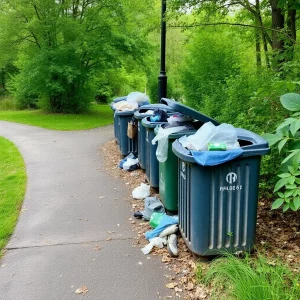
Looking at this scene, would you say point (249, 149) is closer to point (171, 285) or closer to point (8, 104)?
point (171, 285)

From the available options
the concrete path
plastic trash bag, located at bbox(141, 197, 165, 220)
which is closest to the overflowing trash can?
the concrete path

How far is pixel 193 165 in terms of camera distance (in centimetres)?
323

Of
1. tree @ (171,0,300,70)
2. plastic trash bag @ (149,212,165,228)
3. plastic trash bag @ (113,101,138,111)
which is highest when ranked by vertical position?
tree @ (171,0,300,70)

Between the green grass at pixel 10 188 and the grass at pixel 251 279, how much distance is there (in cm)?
244

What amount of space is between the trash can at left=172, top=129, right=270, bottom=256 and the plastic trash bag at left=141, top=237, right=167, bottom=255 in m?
0.49

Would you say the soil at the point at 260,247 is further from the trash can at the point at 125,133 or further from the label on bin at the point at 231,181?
the trash can at the point at 125,133

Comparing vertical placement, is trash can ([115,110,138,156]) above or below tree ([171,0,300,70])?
below

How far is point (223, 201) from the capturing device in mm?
3279

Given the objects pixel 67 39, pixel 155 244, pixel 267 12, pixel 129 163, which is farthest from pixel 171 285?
pixel 67 39

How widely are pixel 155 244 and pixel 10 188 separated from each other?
352cm

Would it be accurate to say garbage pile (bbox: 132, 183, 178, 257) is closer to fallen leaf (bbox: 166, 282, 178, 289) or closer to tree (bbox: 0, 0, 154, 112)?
fallen leaf (bbox: 166, 282, 178, 289)

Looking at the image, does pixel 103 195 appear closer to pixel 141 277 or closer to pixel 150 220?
pixel 150 220

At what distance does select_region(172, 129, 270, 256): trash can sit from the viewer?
10.5 ft

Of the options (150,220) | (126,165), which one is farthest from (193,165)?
(126,165)
